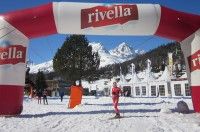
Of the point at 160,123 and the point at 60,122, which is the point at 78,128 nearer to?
the point at 60,122

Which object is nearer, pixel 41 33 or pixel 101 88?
pixel 41 33

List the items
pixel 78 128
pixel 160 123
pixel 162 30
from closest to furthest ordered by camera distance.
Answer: pixel 78 128 → pixel 160 123 → pixel 162 30

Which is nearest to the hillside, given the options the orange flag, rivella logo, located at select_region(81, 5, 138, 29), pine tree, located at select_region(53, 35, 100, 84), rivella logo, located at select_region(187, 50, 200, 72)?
pine tree, located at select_region(53, 35, 100, 84)

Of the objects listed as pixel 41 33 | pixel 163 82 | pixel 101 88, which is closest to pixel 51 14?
pixel 41 33

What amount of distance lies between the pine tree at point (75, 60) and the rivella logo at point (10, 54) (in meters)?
32.2

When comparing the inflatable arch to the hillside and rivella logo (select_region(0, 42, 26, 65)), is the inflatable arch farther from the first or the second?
the hillside

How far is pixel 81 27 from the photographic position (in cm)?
1388

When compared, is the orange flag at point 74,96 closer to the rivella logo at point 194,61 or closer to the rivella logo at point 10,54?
the rivella logo at point 10,54

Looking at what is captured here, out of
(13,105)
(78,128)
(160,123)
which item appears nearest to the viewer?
(78,128)

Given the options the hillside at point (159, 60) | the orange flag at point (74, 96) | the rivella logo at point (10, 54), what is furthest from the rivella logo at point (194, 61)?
the hillside at point (159, 60)

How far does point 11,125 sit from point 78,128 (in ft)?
7.15

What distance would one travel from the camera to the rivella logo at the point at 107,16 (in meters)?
13.8

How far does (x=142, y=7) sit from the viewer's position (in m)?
14.0

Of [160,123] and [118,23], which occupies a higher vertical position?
[118,23]
